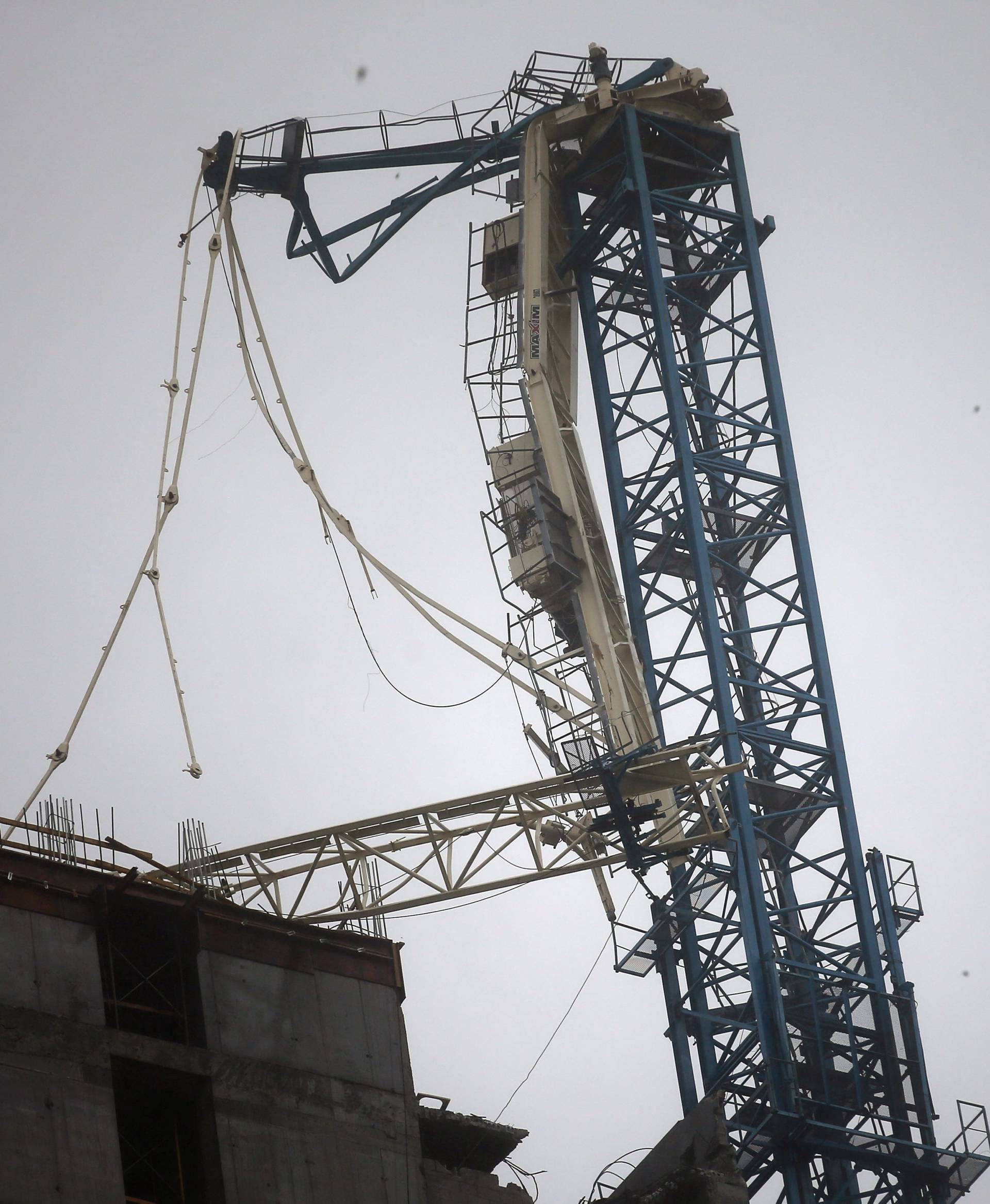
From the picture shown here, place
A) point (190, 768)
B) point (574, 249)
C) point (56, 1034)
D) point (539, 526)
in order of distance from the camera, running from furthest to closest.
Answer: point (574, 249), point (539, 526), point (190, 768), point (56, 1034)

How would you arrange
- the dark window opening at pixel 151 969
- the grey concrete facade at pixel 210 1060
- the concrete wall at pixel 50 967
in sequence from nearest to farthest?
the grey concrete facade at pixel 210 1060 < the concrete wall at pixel 50 967 < the dark window opening at pixel 151 969

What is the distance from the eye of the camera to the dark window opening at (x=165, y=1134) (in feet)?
126

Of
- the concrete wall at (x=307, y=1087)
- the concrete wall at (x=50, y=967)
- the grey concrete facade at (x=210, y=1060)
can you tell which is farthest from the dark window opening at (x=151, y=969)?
the concrete wall at (x=50, y=967)

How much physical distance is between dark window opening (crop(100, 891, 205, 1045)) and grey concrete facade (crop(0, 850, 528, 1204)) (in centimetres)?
5

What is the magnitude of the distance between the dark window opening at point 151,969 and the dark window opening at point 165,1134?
0.80 m

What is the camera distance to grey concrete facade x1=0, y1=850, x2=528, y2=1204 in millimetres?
36875

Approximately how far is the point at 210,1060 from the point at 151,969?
77.9 inches

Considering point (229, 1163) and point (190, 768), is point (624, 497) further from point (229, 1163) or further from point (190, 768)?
point (229, 1163)

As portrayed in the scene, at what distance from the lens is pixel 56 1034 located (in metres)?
37.5

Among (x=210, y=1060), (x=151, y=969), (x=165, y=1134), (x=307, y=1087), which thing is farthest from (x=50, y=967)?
(x=307, y=1087)

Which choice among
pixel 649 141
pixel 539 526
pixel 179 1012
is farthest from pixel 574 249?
pixel 179 1012

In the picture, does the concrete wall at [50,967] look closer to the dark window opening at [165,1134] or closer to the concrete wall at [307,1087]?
the dark window opening at [165,1134]

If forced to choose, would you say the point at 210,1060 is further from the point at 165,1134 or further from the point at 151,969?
the point at 151,969

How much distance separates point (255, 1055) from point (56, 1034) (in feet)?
11.7
